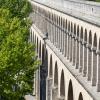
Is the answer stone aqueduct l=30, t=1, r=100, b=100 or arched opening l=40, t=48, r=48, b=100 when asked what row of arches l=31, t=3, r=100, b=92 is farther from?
arched opening l=40, t=48, r=48, b=100


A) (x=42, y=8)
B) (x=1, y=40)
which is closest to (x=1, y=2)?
(x=42, y=8)

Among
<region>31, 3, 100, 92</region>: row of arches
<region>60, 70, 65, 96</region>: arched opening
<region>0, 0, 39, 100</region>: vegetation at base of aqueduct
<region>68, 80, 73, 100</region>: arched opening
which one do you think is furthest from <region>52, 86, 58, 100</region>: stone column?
<region>0, 0, 39, 100</region>: vegetation at base of aqueduct

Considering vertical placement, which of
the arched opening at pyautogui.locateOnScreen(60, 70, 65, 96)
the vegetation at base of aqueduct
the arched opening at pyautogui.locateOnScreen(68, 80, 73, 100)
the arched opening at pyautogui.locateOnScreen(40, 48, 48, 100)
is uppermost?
the vegetation at base of aqueduct

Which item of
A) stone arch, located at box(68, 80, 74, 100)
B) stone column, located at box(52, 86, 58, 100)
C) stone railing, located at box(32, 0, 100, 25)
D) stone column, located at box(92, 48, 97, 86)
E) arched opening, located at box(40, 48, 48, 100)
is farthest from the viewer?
arched opening, located at box(40, 48, 48, 100)

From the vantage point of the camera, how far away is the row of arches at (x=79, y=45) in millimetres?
31266

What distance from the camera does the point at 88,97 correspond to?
29.7 meters

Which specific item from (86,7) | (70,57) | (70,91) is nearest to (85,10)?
(86,7)

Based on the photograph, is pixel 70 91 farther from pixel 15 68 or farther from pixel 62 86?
pixel 15 68

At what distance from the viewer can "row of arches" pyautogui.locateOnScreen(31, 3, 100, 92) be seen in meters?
31.3

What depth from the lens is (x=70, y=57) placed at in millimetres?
40344

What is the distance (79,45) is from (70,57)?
4102 mm

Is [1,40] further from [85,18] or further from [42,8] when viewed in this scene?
[42,8]

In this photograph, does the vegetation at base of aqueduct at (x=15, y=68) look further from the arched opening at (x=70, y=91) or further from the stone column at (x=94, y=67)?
the stone column at (x=94, y=67)

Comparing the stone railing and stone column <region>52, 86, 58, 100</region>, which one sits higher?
the stone railing
